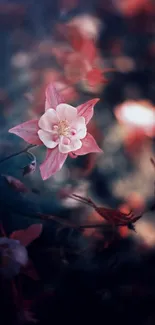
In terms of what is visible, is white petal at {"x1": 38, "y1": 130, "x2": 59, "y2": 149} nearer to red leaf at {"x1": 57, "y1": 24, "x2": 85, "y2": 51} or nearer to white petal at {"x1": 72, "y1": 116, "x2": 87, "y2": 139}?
white petal at {"x1": 72, "y1": 116, "x2": 87, "y2": 139}

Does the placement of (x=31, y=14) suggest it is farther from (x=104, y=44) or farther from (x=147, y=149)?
(x=147, y=149)

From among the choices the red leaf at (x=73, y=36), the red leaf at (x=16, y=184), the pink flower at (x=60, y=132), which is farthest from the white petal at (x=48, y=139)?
the red leaf at (x=73, y=36)

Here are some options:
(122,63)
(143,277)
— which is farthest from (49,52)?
(143,277)

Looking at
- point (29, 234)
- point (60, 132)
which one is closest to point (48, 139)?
point (60, 132)

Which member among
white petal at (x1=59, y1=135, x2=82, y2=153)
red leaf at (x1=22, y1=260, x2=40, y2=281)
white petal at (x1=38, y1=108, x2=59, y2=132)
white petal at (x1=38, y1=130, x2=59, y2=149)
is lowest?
red leaf at (x1=22, y1=260, x2=40, y2=281)

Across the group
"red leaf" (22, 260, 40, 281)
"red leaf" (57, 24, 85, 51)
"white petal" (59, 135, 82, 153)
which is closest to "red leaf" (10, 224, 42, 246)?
"red leaf" (22, 260, 40, 281)

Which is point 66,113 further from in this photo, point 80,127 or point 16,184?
point 16,184

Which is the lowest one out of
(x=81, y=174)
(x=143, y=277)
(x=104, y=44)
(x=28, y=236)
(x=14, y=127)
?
(x=143, y=277)
